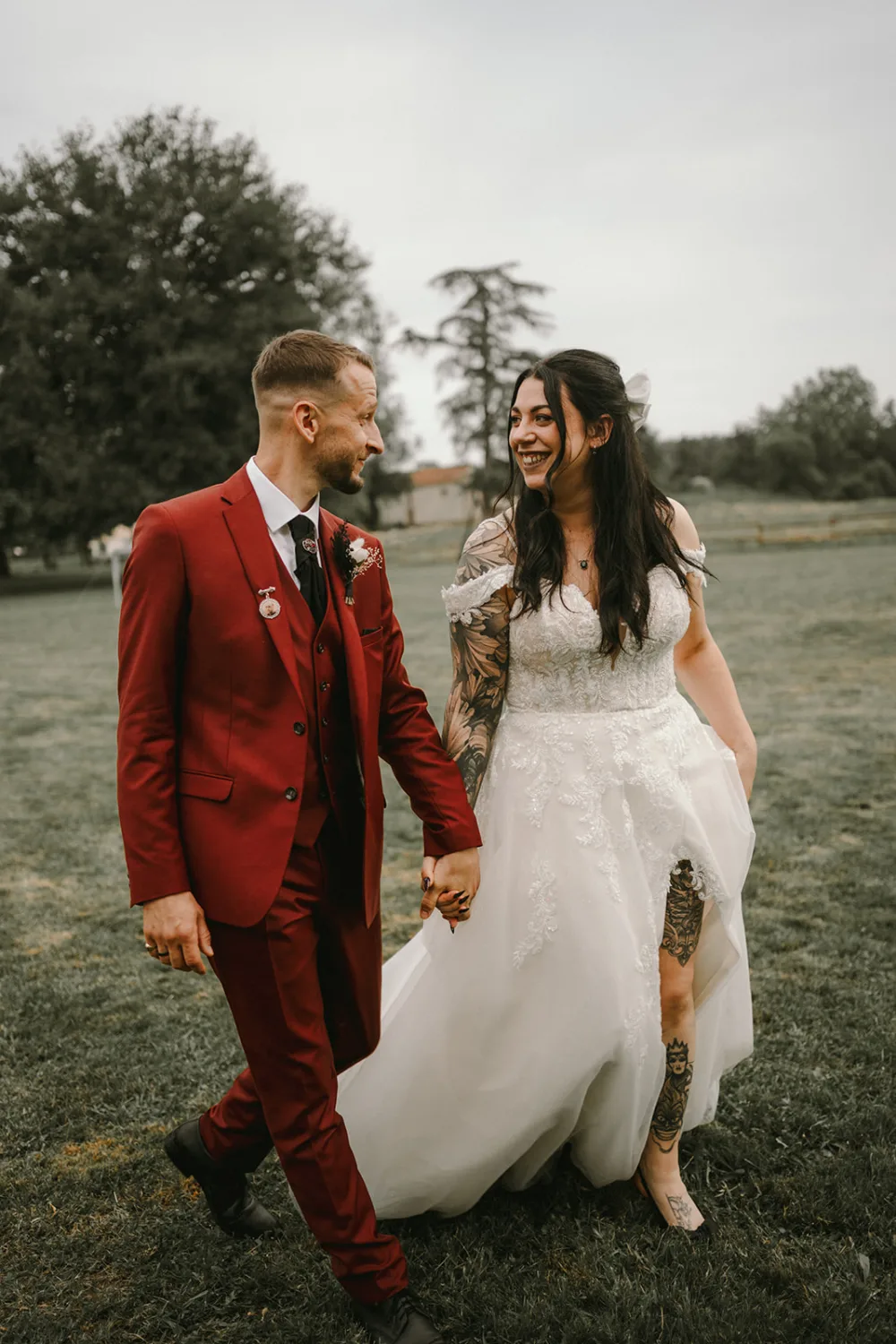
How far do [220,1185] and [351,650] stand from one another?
1587mm

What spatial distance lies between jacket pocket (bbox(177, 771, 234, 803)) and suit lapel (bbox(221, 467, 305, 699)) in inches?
10.5

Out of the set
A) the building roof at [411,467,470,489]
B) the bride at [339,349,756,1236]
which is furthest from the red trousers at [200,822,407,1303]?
the building roof at [411,467,470,489]

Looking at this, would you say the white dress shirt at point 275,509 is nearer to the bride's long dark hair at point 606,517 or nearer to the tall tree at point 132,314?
the bride's long dark hair at point 606,517

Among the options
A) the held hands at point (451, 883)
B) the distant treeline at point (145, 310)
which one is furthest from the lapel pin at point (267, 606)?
the distant treeline at point (145, 310)

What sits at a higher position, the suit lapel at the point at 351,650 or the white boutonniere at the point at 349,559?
the white boutonniere at the point at 349,559

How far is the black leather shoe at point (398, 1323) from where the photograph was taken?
8.40ft

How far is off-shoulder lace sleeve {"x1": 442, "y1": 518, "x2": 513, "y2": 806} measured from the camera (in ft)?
10.2

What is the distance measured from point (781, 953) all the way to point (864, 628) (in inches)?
479

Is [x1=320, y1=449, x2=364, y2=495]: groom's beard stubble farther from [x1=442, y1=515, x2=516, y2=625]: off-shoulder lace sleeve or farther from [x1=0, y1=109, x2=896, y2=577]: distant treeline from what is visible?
[x1=0, y1=109, x2=896, y2=577]: distant treeline

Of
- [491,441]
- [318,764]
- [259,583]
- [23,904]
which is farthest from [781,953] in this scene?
[491,441]

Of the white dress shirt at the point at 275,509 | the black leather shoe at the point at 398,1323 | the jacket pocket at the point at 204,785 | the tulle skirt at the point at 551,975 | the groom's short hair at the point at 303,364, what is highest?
the groom's short hair at the point at 303,364

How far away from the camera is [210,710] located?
8.22 feet

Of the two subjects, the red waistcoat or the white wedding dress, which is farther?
the white wedding dress

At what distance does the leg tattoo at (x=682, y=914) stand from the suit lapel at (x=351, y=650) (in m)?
1.05
